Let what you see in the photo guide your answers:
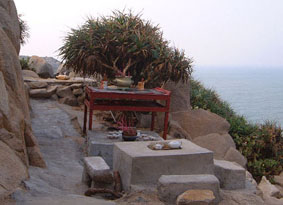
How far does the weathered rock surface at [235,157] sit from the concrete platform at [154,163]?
6.28 m

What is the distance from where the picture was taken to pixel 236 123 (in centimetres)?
1462

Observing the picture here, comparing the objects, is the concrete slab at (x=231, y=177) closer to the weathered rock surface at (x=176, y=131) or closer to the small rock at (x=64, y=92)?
the weathered rock surface at (x=176, y=131)

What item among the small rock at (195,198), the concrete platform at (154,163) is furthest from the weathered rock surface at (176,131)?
the small rock at (195,198)

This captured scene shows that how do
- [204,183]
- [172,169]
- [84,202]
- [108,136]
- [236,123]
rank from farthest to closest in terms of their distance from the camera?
[236,123], [108,136], [172,169], [204,183], [84,202]

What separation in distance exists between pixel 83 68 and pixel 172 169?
760cm

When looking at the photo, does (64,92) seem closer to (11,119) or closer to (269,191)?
(269,191)

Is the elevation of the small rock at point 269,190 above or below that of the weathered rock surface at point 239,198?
below

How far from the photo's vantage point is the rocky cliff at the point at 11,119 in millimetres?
4832

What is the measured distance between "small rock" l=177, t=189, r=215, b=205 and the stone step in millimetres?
154

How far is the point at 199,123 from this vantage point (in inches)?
505

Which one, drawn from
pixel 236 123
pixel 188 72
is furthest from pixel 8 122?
pixel 236 123

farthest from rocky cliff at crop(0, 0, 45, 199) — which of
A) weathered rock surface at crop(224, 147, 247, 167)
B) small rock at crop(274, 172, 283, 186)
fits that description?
small rock at crop(274, 172, 283, 186)

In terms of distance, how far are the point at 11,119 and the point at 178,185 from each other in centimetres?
257

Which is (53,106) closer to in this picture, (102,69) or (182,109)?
(102,69)
